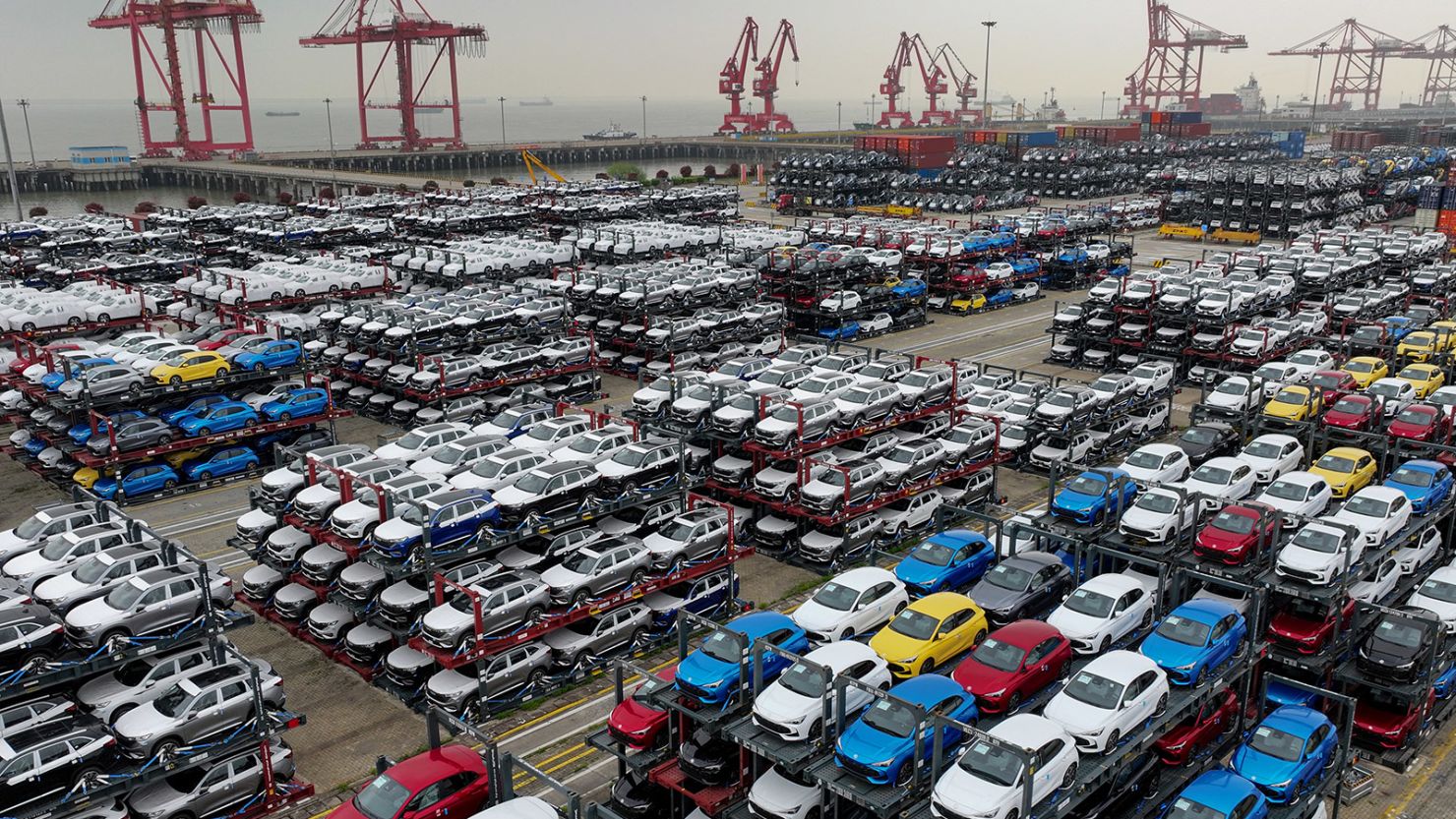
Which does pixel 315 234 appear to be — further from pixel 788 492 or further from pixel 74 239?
pixel 788 492

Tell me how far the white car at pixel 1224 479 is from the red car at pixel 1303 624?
5535 mm

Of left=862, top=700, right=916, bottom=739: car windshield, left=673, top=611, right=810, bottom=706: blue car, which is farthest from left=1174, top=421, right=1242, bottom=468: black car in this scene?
left=862, top=700, right=916, bottom=739: car windshield

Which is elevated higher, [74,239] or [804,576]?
[74,239]

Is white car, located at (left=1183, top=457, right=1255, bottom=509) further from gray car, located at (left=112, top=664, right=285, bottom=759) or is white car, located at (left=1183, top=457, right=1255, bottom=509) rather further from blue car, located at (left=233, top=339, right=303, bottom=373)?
blue car, located at (left=233, top=339, right=303, bottom=373)

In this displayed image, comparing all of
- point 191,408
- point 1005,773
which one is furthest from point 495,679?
point 191,408

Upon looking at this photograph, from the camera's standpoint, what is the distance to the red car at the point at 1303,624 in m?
19.9

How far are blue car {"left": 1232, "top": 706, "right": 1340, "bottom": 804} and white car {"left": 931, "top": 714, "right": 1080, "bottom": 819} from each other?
3400 millimetres

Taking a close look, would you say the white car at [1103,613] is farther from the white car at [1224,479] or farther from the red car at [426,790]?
the red car at [426,790]

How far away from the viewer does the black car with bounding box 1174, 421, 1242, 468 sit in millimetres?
31031

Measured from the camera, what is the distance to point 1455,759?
19.3 metres

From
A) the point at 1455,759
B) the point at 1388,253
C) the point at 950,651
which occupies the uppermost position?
the point at 1388,253

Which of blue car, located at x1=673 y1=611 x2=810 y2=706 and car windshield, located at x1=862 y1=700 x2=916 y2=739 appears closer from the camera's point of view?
car windshield, located at x1=862 y1=700 x2=916 y2=739

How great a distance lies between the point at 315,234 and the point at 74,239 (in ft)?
43.4

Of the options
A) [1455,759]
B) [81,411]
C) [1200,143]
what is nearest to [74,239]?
[81,411]
